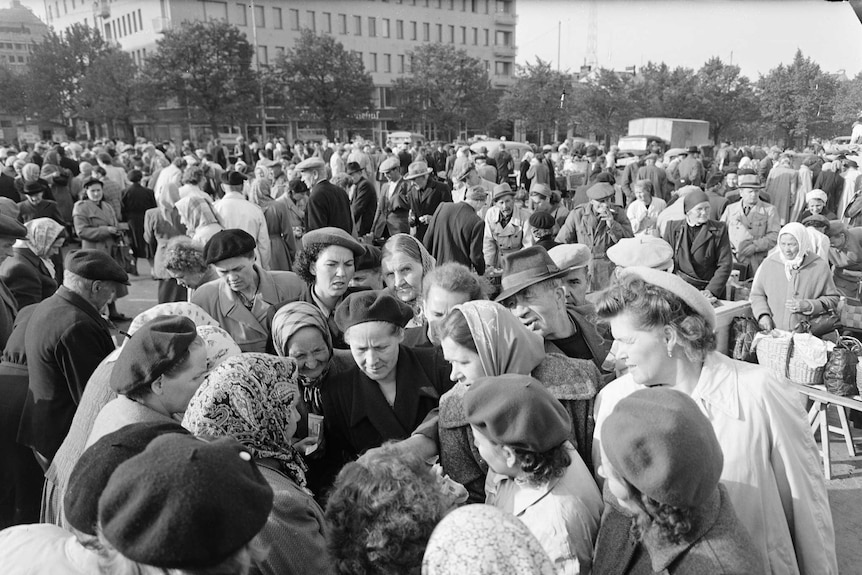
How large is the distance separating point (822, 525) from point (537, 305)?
4.71ft

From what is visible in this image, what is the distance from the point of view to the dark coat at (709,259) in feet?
20.0

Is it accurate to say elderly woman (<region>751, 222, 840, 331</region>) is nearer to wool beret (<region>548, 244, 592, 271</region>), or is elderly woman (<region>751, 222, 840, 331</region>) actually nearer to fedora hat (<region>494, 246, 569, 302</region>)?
wool beret (<region>548, 244, 592, 271</region>)

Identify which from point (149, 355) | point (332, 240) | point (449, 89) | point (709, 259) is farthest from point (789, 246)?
point (449, 89)

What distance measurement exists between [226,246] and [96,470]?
2.29 meters

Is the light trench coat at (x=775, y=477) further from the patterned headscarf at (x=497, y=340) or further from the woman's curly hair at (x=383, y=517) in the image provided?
the woman's curly hair at (x=383, y=517)

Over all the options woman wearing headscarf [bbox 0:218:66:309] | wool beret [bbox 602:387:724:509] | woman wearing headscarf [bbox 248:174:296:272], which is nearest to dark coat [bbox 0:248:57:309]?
woman wearing headscarf [bbox 0:218:66:309]

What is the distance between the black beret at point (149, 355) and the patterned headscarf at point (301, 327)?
553 millimetres

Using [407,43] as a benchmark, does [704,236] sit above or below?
below

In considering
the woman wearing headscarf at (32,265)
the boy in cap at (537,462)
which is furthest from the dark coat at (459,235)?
the boy in cap at (537,462)

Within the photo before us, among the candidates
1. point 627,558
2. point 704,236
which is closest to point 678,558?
point 627,558

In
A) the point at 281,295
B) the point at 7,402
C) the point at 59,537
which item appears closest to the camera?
the point at 59,537

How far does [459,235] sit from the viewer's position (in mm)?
6648

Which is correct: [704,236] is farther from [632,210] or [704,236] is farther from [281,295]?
[281,295]

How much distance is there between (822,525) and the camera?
208 cm
